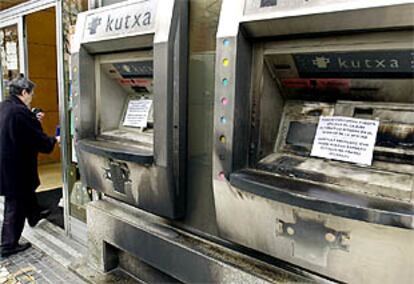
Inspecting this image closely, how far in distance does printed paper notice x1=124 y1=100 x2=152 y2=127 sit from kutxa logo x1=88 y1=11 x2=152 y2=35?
438 mm

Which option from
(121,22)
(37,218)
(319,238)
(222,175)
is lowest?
(37,218)

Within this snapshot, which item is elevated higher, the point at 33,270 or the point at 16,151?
the point at 16,151

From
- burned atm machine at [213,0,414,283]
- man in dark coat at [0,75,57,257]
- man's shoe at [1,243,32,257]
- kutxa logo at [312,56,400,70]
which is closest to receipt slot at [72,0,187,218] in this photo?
burned atm machine at [213,0,414,283]

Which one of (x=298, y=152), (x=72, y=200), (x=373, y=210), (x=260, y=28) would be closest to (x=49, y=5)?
(x=72, y=200)

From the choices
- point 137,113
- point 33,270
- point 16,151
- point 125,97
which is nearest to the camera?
point 137,113

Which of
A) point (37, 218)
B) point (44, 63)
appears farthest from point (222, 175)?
point (44, 63)

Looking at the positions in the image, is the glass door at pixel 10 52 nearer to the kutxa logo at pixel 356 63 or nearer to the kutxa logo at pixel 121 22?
the kutxa logo at pixel 121 22

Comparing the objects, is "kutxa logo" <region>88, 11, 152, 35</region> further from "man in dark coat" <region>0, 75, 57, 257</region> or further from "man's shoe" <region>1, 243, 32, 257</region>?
"man's shoe" <region>1, 243, 32, 257</region>

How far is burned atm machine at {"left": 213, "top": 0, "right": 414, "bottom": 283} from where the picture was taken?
98cm

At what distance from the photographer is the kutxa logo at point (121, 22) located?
62.9 inches

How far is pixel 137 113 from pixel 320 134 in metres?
1.12

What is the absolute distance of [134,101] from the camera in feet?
6.69

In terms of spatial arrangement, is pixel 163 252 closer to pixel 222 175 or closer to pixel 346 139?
pixel 222 175

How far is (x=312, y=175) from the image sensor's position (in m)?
1.16
